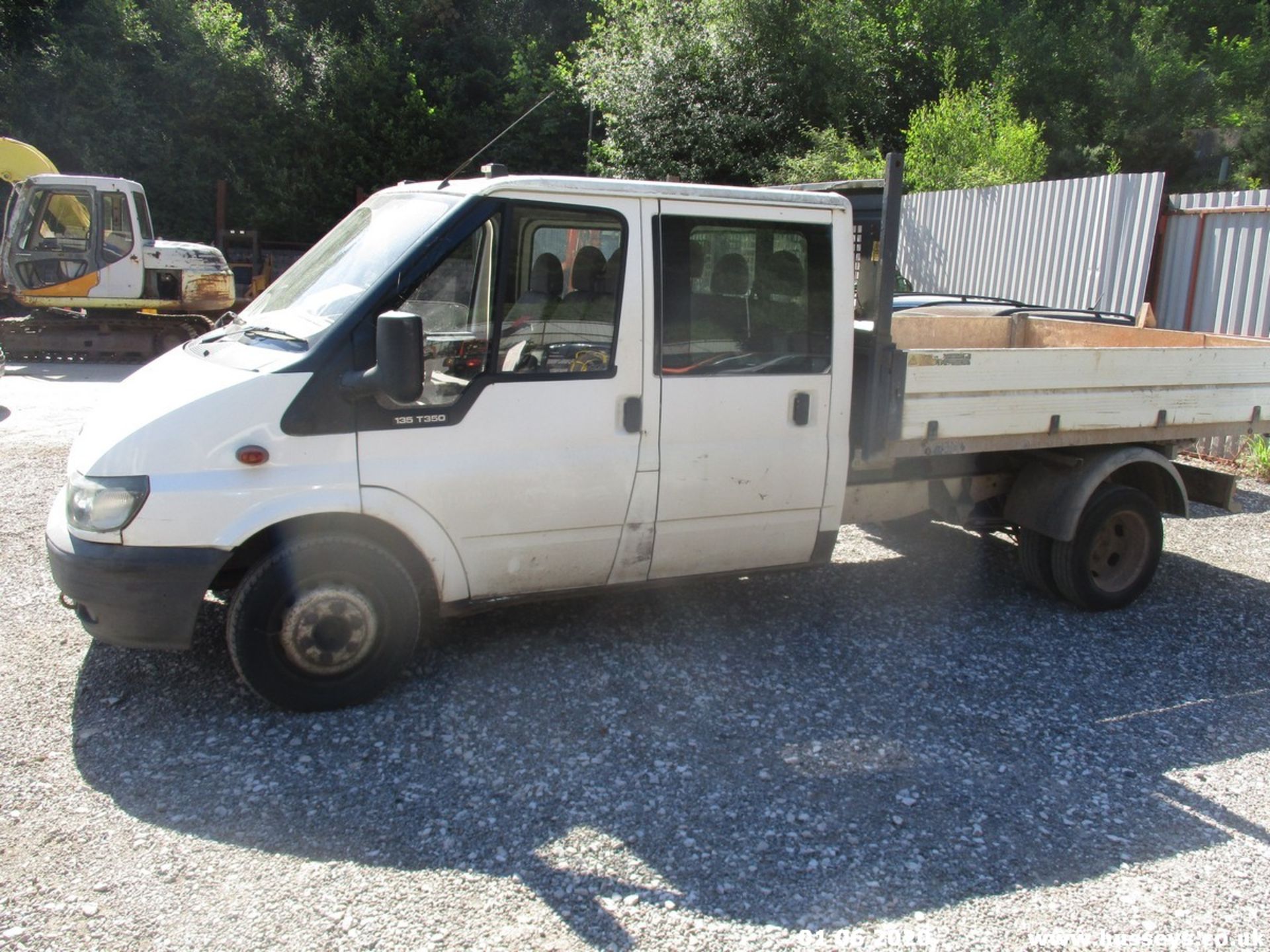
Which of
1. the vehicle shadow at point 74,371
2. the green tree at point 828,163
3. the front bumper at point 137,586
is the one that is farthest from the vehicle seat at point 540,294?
the green tree at point 828,163

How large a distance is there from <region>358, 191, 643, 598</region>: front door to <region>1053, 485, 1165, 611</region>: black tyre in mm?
2803

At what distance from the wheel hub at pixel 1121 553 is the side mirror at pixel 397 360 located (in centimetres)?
414

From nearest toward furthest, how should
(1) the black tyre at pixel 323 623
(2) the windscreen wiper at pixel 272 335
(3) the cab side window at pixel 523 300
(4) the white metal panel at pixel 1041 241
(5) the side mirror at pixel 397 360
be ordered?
(5) the side mirror at pixel 397 360, (1) the black tyre at pixel 323 623, (2) the windscreen wiper at pixel 272 335, (3) the cab side window at pixel 523 300, (4) the white metal panel at pixel 1041 241

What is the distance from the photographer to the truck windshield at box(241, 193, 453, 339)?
4.58 metres

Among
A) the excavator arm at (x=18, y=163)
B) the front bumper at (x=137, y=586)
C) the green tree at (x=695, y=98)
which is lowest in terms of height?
the front bumper at (x=137, y=586)

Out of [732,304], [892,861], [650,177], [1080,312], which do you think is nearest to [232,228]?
[650,177]

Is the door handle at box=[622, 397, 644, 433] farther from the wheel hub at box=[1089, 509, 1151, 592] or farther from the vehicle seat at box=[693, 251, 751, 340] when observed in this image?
the wheel hub at box=[1089, 509, 1151, 592]

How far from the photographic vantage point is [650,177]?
23.5 meters

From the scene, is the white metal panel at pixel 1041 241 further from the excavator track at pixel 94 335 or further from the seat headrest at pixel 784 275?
the excavator track at pixel 94 335

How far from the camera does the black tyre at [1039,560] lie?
20.5ft

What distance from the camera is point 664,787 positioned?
13.5 feet

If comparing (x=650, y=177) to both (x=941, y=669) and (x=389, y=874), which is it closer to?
(x=941, y=669)

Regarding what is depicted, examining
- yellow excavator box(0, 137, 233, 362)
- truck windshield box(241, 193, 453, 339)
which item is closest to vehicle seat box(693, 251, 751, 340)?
truck windshield box(241, 193, 453, 339)

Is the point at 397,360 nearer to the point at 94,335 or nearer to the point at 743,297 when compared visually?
the point at 743,297
